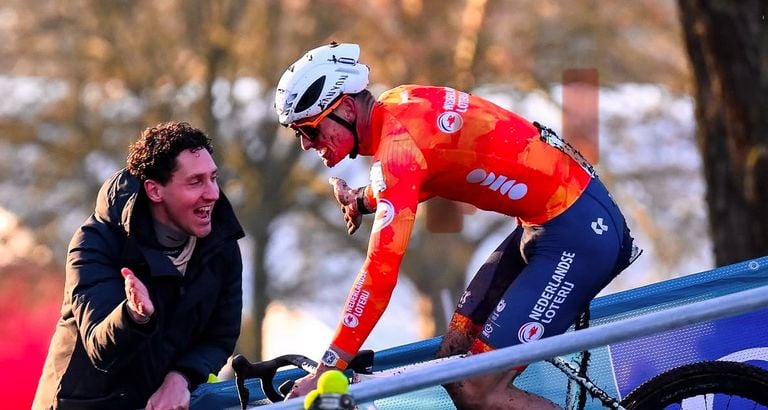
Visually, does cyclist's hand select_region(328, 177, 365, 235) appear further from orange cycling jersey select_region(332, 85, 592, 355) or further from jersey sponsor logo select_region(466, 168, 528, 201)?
jersey sponsor logo select_region(466, 168, 528, 201)

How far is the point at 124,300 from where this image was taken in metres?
5.27

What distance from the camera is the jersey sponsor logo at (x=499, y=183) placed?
Answer: 5340 millimetres

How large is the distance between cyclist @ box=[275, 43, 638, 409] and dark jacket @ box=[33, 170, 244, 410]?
645mm

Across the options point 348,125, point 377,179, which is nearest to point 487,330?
point 377,179

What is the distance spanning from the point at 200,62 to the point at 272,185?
2048 mm

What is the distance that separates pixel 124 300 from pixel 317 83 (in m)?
1.10

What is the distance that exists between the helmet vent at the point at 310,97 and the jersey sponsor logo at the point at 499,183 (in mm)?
652

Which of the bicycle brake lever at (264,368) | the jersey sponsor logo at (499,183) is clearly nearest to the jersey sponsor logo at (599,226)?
the jersey sponsor logo at (499,183)

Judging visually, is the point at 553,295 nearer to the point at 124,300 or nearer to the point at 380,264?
the point at 380,264

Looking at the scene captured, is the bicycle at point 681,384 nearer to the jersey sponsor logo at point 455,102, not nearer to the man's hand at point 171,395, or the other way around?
the man's hand at point 171,395

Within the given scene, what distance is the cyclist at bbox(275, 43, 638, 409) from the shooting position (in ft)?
17.1

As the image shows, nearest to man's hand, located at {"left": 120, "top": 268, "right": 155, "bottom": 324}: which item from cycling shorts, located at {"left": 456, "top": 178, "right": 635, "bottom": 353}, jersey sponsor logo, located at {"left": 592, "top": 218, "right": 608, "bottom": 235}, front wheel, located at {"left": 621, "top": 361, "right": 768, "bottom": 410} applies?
cycling shorts, located at {"left": 456, "top": 178, "right": 635, "bottom": 353}

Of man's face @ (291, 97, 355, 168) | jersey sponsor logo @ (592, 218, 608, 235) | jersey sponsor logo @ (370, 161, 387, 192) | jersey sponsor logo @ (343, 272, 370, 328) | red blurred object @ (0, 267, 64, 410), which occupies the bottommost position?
jersey sponsor logo @ (343, 272, 370, 328)

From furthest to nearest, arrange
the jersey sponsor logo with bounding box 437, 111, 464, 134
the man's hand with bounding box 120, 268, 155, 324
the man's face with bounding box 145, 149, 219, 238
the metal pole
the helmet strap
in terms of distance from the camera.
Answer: the man's face with bounding box 145, 149, 219, 238 < the helmet strap < the jersey sponsor logo with bounding box 437, 111, 464, 134 < the man's hand with bounding box 120, 268, 155, 324 < the metal pole
